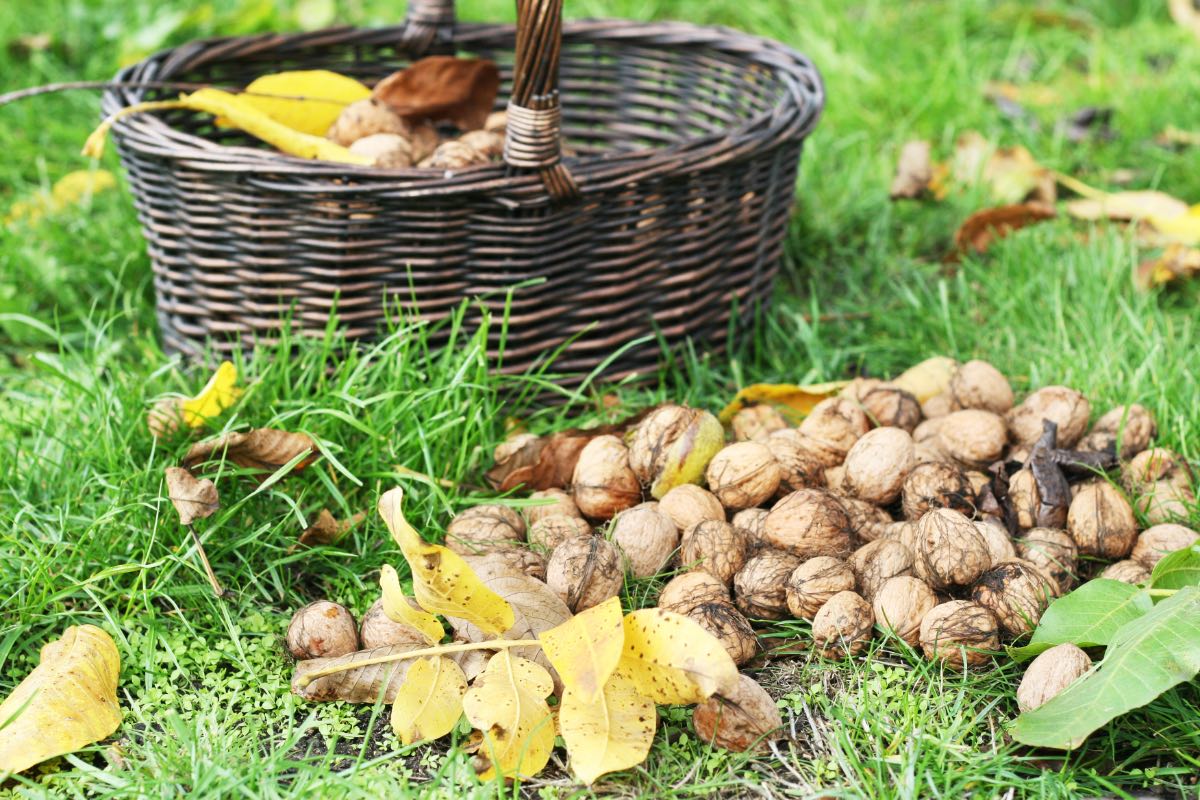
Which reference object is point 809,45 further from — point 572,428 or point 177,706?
point 177,706

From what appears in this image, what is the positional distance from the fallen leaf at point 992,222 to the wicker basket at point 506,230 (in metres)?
0.53

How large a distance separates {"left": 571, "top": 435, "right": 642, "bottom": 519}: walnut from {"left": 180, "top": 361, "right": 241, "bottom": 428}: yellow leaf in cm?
56

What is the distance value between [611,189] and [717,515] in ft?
1.85

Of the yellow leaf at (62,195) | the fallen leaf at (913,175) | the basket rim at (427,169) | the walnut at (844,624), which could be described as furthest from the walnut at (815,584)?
the yellow leaf at (62,195)

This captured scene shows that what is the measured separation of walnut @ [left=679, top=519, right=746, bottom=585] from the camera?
5.45 ft

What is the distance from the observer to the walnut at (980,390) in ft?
6.52

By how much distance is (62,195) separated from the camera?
2.82 metres

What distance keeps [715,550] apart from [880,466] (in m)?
0.30

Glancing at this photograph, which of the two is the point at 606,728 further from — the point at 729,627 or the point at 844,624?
the point at 844,624

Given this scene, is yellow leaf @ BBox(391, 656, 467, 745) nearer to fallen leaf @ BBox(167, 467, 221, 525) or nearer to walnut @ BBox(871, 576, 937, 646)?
fallen leaf @ BBox(167, 467, 221, 525)

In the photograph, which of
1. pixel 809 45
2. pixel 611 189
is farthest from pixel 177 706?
pixel 809 45

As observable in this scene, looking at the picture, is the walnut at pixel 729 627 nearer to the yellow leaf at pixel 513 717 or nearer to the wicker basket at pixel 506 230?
the yellow leaf at pixel 513 717

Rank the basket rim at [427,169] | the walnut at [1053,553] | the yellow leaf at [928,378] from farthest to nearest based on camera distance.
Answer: the yellow leaf at [928,378] → the basket rim at [427,169] → the walnut at [1053,553]

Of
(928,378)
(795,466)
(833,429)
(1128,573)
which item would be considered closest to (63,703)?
(795,466)
